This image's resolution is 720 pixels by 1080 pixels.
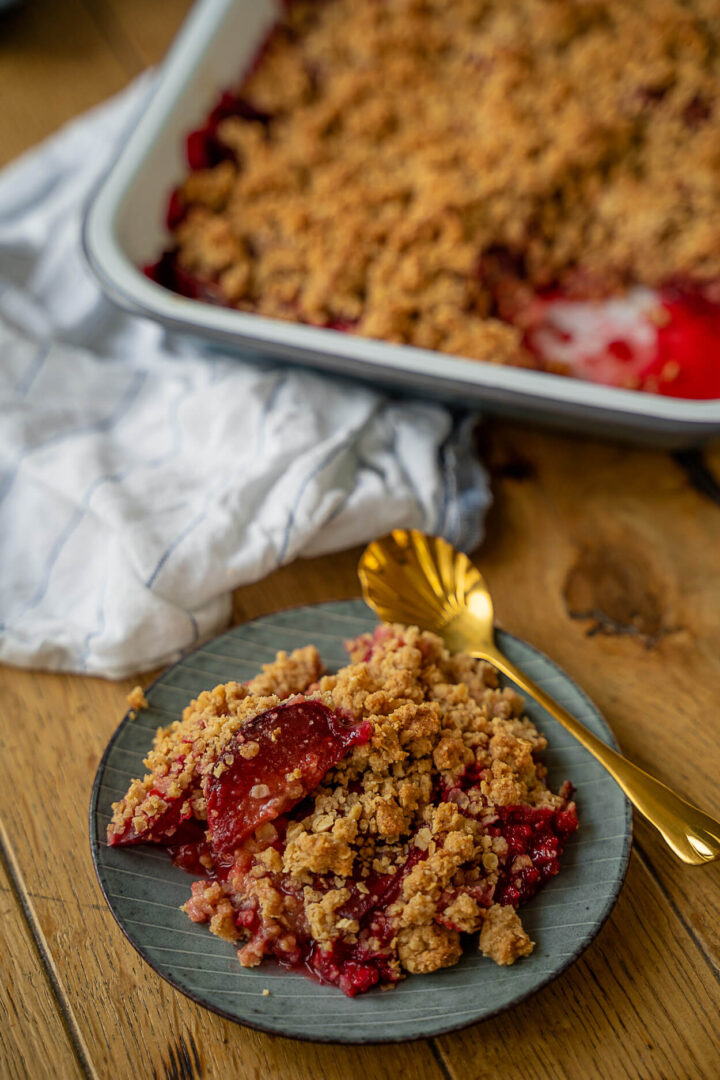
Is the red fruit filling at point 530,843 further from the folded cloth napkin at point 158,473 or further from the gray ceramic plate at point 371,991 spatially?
the folded cloth napkin at point 158,473

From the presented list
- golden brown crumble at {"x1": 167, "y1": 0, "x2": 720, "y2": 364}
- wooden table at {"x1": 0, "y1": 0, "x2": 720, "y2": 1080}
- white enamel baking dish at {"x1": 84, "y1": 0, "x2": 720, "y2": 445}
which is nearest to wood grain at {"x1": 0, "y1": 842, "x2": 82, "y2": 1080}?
wooden table at {"x1": 0, "y1": 0, "x2": 720, "y2": 1080}

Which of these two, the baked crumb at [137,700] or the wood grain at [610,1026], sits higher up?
the baked crumb at [137,700]

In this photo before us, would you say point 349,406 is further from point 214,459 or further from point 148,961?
point 148,961

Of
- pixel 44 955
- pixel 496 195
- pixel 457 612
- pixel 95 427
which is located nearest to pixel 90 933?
pixel 44 955

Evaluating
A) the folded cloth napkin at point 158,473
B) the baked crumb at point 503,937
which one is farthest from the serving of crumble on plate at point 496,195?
the baked crumb at point 503,937

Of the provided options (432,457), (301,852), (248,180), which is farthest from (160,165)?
(301,852)
